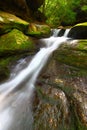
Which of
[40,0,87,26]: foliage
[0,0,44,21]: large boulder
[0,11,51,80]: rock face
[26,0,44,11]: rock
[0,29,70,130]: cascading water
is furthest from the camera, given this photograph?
[40,0,87,26]: foliage

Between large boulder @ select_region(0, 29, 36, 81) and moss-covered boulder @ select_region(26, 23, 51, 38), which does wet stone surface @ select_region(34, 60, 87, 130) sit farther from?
moss-covered boulder @ select_region(26, 23, 51, 38)

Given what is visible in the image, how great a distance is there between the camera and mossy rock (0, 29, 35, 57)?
23.8ft

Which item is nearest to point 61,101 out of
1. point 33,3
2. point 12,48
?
point 12,48

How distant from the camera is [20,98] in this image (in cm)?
484

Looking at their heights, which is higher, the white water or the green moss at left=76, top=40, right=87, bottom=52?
the green moss at left=76, top=40, right=87, bottom=52

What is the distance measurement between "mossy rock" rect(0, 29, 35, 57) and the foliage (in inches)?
432

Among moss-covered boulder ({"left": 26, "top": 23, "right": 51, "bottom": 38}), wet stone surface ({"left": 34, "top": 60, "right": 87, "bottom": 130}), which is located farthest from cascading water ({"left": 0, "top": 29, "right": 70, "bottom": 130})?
moss-covered boulder ({"left": 26, "top": 23, "right": 51, "bottom": 38})

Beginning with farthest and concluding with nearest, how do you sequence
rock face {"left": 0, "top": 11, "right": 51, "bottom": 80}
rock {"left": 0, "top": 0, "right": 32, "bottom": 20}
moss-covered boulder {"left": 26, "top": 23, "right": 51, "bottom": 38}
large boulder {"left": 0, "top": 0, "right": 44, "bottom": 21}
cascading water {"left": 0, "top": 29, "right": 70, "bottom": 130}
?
large boulder {"left": 0, "top": 0, "right": 44, "bottom": 21} < rock {"left": 0, "top": 0, "right": 32, "bottom": 20} < moss-covered boulder {"left": 26, "top": 23, "right": 51, "bottom": 38} < rock face {"left": 0, "top": 11, "right": 51, "bottom": 80} < cascading water {"left": 0, "top": 29, "right": 70, "bottom": 130}

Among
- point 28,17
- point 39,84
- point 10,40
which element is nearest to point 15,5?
point 28,17

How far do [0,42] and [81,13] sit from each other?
12823 mm

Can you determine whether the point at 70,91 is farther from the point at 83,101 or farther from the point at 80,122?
the point at 80,122

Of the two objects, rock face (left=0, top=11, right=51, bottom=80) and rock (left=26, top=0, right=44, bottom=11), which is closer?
rock face (left=0, top=11, right=51, bottom=80)

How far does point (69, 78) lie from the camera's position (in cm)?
517

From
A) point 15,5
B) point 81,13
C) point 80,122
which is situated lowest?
point 81,13
